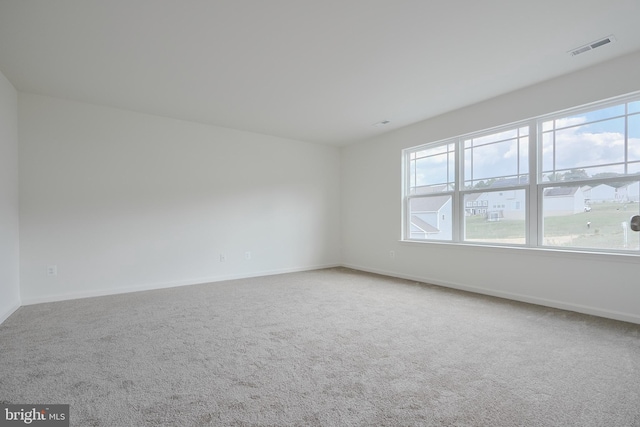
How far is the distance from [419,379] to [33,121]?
201 inches

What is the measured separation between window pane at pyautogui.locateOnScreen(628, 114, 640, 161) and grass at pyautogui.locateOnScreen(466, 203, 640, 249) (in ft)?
1.63

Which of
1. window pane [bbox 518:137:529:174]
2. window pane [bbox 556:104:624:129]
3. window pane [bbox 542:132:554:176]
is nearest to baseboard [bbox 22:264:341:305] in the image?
window pane [bbox 518:137:529:174]

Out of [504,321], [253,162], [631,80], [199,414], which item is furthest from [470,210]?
[199,414]

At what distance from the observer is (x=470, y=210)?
14.3 feet

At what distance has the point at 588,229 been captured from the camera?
3256mm

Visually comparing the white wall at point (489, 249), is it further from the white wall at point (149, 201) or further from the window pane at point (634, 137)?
the white wall at point (149, 201)

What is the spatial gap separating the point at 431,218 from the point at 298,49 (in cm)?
335

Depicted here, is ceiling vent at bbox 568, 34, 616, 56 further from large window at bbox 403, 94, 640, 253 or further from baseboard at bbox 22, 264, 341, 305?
baseboard at bbox 22, 264, 341, 305

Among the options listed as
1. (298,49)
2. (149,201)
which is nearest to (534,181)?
(298,49)

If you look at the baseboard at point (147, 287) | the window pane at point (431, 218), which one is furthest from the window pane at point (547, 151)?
the baseboard at point (147, 287)

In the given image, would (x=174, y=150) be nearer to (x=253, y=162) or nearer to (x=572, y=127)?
(x=253, y=162)

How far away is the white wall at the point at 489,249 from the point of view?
3000mm

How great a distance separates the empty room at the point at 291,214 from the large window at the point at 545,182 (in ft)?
0.08

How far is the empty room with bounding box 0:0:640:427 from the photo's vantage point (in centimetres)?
187
